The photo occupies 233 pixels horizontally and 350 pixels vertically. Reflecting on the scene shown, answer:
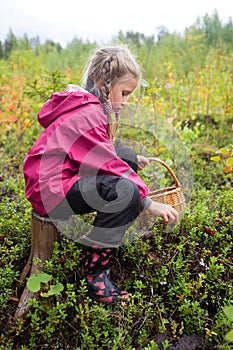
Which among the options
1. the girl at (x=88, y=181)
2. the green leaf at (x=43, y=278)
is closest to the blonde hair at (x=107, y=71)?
the girl at (x=88, y=181)

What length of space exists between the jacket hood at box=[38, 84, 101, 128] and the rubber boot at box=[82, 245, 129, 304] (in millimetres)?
752

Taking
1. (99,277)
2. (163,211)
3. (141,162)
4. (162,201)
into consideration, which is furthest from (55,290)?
(141,162)

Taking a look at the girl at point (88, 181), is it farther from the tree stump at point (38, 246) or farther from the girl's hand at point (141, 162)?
the girl's hand at point (141, 162)

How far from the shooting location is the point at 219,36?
27.9 feet

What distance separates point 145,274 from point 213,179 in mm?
2199

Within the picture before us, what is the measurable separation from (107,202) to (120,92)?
690 mm

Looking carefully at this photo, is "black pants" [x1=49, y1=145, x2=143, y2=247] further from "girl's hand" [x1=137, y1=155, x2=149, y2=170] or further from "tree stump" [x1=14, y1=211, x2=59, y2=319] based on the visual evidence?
"girl's hand" [x1=137, y1=155, x2=149, y2=170]

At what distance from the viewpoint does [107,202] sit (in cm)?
206

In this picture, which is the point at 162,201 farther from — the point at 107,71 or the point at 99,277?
the point at 107,71

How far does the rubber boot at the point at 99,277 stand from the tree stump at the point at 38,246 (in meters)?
0.23

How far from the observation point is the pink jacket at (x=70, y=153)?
2.05 m

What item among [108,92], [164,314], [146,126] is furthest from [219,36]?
[164,314]

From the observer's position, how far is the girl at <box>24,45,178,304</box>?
80.4 inches

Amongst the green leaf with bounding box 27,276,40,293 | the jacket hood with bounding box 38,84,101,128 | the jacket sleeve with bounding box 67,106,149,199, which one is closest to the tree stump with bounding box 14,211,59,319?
the green leaf with bounding box 27,276,40,293
